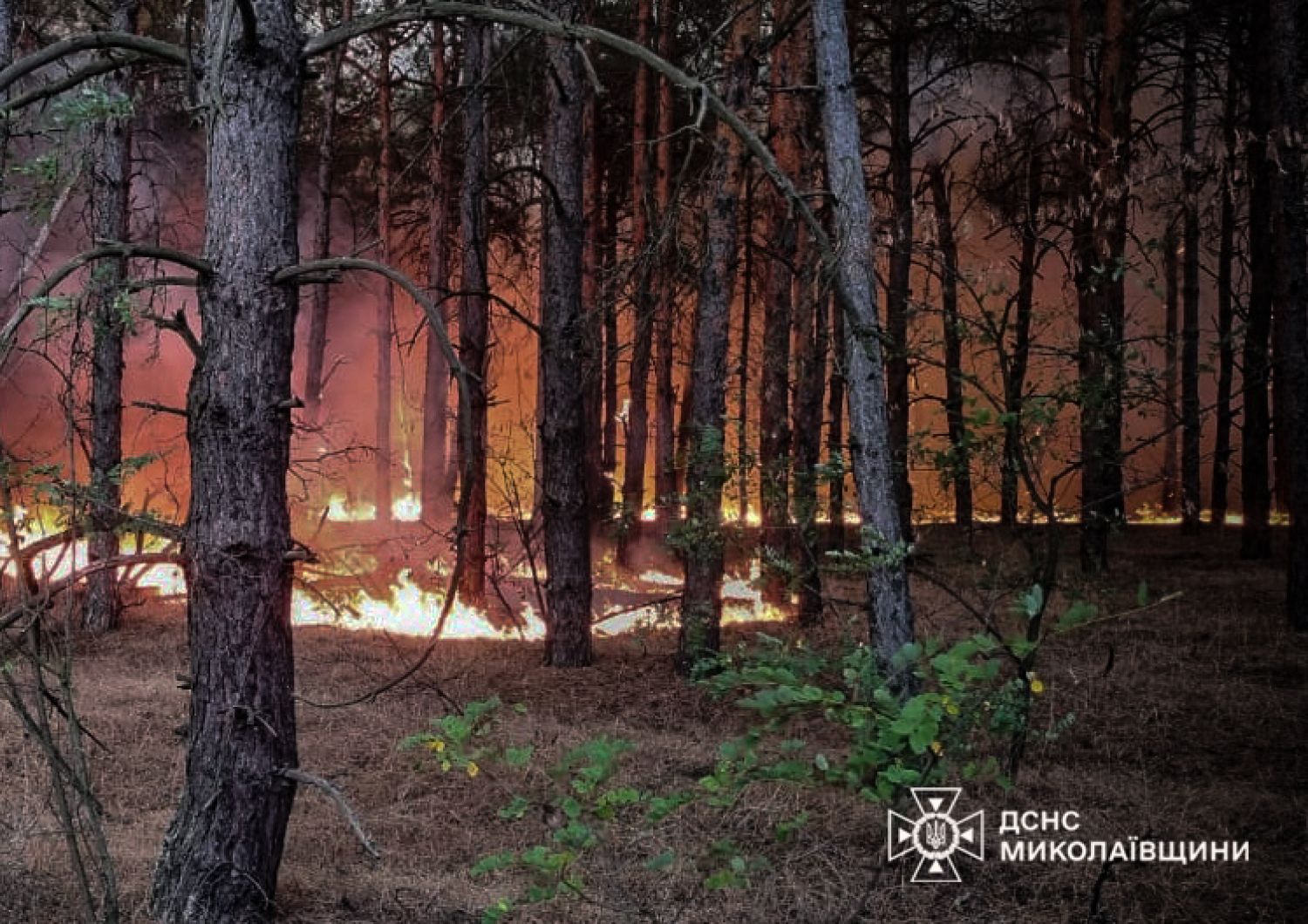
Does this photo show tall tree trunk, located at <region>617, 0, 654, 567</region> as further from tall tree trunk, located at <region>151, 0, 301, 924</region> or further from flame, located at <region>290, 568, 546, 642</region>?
tall tree trunk, located at <region>151, 0, 301, 924</region>

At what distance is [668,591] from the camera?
17.4 metres

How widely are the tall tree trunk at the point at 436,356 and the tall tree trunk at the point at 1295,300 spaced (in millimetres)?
10860

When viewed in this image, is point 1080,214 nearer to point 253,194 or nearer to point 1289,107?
point 1289,107

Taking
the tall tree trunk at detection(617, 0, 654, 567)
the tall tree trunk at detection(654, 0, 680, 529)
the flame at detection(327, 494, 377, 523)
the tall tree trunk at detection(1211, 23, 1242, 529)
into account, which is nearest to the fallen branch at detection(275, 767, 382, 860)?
the tall tree trunk at detection(654, 0, 680, 529)

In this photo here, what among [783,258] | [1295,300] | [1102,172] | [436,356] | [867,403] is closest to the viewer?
[867,403]

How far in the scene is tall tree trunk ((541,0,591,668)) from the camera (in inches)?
450

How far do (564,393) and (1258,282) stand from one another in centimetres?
1113

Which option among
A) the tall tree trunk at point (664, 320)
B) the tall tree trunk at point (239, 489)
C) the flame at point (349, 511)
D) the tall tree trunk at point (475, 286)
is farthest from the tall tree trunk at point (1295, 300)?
the flame at point (349, 511)

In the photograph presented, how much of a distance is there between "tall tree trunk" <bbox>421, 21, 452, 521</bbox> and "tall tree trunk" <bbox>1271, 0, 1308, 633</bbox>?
10.9m

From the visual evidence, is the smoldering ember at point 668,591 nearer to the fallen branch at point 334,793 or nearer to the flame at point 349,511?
the fallen branch at point 334,793

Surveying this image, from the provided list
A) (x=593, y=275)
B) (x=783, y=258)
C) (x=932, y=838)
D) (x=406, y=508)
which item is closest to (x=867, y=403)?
(x=932, y=838)

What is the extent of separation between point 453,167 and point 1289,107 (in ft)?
45.5

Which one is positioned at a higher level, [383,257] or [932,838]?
[383,257]

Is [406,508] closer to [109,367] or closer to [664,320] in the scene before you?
[664,320]
